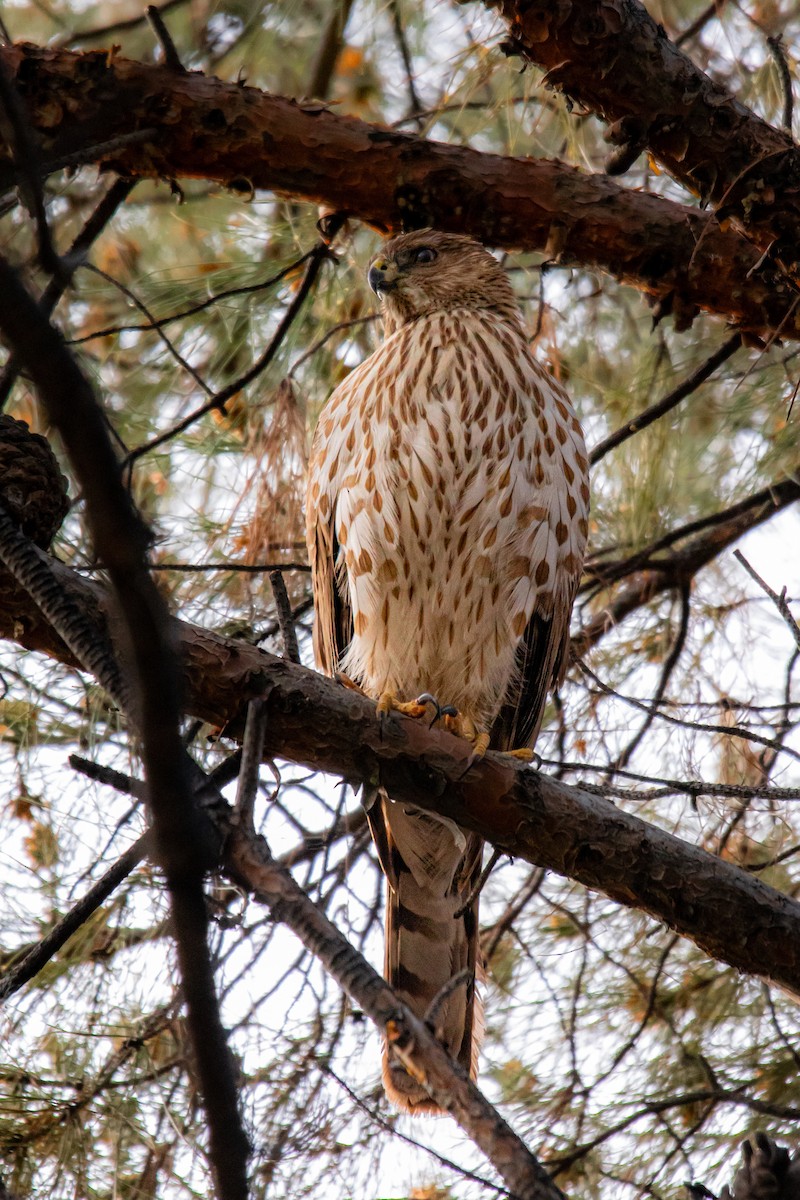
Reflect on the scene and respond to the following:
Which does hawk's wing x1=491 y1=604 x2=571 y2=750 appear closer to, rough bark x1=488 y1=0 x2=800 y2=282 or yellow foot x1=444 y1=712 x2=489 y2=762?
yellow foot x1=444 y1=712 x2=489 y2=762

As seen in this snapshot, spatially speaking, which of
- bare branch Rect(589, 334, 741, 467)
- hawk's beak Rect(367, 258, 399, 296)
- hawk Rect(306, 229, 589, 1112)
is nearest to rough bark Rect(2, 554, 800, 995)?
hawk Rect(306, 229, 589, 1112)

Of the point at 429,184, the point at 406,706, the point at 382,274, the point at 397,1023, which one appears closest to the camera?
the point at 397,1023

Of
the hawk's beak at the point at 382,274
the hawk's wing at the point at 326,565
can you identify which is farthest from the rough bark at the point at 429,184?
the hawk's wing at the point at 326,565

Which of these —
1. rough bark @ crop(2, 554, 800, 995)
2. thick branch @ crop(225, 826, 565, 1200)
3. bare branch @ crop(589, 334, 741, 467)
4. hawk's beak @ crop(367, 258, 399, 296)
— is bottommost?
thick branch @ crop(225, 826, 565, 1200)

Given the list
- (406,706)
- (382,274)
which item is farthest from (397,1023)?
(382,274)

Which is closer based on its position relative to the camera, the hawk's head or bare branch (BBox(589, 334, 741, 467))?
bare branch (BBox(589, 334, 741, 467))

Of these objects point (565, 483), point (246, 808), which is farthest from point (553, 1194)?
point (565, 483)

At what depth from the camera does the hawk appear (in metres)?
3.54

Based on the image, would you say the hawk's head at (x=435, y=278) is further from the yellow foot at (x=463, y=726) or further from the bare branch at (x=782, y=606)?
the bare branch at (x=782, y=606)

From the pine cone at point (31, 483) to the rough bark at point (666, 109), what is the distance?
4.77ft

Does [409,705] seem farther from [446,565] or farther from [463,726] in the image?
[446,565]

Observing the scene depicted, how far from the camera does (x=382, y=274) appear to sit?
3.98 metres

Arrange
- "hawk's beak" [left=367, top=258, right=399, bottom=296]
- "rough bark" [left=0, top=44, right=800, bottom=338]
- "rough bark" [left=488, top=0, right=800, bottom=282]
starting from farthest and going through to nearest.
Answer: "hawk's beak" [left=367, top=258, right=399, bottom=296], "rough bark" [left=0, top=44, right=800, bottom=338], "rough bark" [left=488, top=0, right=800, bottom=282]

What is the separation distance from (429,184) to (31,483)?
1.47m
